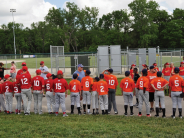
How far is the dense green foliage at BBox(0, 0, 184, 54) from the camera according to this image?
199 feet

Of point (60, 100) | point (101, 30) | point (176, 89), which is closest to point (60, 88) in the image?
point (60, 100)

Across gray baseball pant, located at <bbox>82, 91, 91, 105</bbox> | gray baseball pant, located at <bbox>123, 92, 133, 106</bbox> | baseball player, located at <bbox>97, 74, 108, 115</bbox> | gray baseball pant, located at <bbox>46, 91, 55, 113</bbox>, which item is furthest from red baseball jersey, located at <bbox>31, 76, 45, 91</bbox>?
gray baseball pant, located at <bbox>123, 92, 133, 106</bbox>

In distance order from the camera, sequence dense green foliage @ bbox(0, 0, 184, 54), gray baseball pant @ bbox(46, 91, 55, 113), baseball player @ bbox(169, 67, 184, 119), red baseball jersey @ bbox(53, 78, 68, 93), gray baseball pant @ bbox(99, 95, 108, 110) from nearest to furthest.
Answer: baseball player @ bbox(169, 67, 184, 119) < red baseball jersey @ bbox(53, 78, 68, 93) < gray baseball pant @ bbox(99, 95, 108, 110) < gray baseball pant @ bbox(46, 91, 55, 113) < dense green foliage @ bbox(0, 0, 184, 54)

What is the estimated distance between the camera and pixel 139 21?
202ft

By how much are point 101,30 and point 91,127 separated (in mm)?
70196

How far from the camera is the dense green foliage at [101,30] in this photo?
60778 millimetres

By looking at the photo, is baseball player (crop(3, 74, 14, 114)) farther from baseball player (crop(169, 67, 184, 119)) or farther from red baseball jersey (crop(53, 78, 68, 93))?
baseball player (crop(169, 67, 184, 119))

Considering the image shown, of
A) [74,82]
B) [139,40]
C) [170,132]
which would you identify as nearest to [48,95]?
[74,82]

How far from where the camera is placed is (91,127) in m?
6.13

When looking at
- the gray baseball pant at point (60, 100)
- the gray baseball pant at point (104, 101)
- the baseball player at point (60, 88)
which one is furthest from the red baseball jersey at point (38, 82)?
the gray baseball pant at point (104, 101)

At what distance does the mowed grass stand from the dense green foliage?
54.6 metres

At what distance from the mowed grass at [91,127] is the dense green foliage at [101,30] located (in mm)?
54569

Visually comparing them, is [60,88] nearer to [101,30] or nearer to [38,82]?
[38,82]

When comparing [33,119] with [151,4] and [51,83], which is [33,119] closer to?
[51,83]
